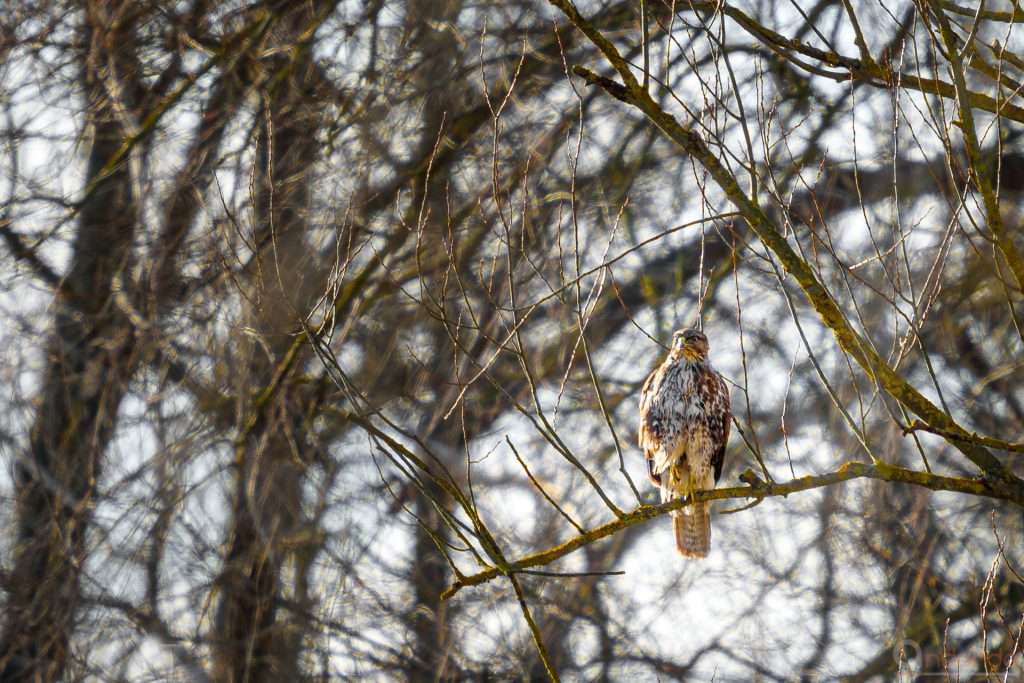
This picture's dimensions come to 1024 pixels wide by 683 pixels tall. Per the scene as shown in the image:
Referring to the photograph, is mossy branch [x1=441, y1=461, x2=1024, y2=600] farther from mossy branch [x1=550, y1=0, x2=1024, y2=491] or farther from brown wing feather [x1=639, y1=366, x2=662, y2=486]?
brown wing feather [x1=639, y1=366, x2=662, y2=486]

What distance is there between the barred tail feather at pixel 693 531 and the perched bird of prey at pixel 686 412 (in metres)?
0.09

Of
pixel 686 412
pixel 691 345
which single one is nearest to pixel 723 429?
pixel 686 412

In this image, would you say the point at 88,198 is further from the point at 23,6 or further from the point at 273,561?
the point at 273,561

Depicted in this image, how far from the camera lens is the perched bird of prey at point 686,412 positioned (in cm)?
454

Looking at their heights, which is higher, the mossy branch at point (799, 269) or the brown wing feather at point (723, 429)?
the brown wing feather at point (723, 429)

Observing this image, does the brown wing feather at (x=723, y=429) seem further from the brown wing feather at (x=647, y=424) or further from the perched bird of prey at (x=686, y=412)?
the brown wing feather at (x=647, y=424)

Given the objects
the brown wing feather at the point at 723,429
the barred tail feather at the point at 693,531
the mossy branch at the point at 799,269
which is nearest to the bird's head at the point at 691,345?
the brown wing feather at the point at 723,429

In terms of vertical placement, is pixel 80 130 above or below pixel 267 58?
below

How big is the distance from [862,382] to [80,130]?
3.81 meters

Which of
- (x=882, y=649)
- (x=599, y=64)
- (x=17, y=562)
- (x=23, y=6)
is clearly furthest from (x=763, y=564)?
(x=23, y=6)

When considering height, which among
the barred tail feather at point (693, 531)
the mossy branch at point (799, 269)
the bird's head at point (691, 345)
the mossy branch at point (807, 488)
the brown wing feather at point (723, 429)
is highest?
the bird's head at point (691, 345)

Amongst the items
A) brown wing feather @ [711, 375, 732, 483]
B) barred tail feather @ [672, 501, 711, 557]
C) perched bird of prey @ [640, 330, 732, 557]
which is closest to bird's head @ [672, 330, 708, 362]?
perched bird of prey @ [640, 330, 732, 557]

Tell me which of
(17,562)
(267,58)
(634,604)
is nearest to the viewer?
(17,562)

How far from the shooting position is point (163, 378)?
5.12 m
